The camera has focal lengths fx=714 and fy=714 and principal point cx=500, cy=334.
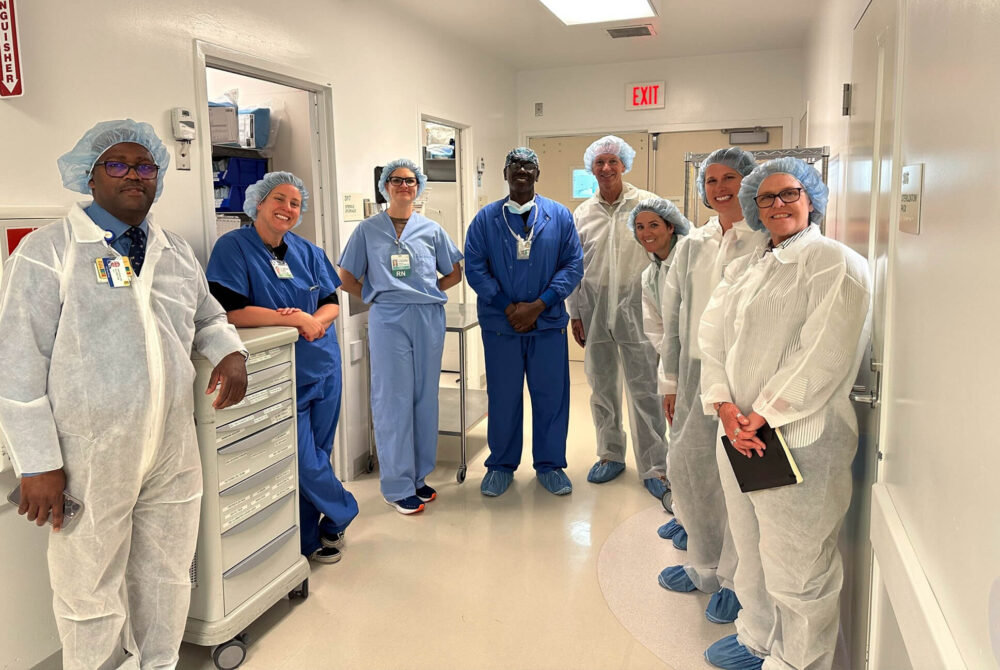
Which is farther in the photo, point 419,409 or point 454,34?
point 454,34

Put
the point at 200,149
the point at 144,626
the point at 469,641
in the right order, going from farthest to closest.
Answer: the point at 200,149
the point at 469,641
the point at 144,626

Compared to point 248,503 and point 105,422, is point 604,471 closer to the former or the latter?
point 248,503

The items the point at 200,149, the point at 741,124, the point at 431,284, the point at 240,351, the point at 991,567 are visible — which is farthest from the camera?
the point at 741,124

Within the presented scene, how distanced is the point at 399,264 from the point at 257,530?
4.61 feet

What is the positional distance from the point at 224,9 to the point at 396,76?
1454 millimetres

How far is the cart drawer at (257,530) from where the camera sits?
7.26 feet

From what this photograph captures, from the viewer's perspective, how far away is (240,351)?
6.98 ft

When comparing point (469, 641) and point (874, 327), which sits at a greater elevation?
point (874, 327)

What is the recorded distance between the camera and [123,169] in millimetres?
1845

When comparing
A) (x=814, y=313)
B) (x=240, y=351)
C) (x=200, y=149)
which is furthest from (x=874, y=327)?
(x=200, y=149)

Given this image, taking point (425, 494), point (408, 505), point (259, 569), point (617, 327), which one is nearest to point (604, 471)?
point (617, 327)

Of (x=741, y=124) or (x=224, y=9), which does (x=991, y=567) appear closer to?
(x=224, y=9)

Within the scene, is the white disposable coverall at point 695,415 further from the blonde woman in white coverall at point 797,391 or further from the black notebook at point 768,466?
the black notebook at point 768,466

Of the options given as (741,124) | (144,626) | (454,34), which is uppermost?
(454,34)
